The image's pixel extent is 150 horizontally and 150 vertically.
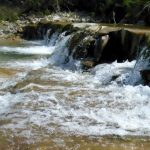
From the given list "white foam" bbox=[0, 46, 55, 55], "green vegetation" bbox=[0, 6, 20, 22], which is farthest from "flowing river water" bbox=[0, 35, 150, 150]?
"green vegetation" bbox=[0, 6, 20, 22]

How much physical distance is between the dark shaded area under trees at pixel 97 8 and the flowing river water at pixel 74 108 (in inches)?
340

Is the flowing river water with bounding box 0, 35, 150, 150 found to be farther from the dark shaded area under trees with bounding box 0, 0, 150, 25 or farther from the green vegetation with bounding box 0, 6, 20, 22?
the green vegetation with bounding box 0, 6, 20, 22

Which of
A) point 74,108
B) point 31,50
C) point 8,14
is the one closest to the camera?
point 74,108

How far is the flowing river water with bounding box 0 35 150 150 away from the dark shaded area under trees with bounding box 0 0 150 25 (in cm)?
864

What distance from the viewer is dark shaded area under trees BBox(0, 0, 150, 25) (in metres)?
23.7

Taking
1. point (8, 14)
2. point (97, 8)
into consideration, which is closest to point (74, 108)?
point (97, 8)

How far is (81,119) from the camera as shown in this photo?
30.8 feet

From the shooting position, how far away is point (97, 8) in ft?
104

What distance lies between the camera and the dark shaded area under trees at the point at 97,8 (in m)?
23.7

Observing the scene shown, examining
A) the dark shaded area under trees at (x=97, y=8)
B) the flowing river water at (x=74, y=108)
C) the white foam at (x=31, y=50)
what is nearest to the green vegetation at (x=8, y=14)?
the dark shaded area under trees at (x=97, y=8)

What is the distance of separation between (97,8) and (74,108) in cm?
2231

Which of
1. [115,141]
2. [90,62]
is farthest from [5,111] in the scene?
[90,62]

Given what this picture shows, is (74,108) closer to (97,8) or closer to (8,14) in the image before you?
(97,8)

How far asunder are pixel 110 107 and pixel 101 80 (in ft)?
10.9
